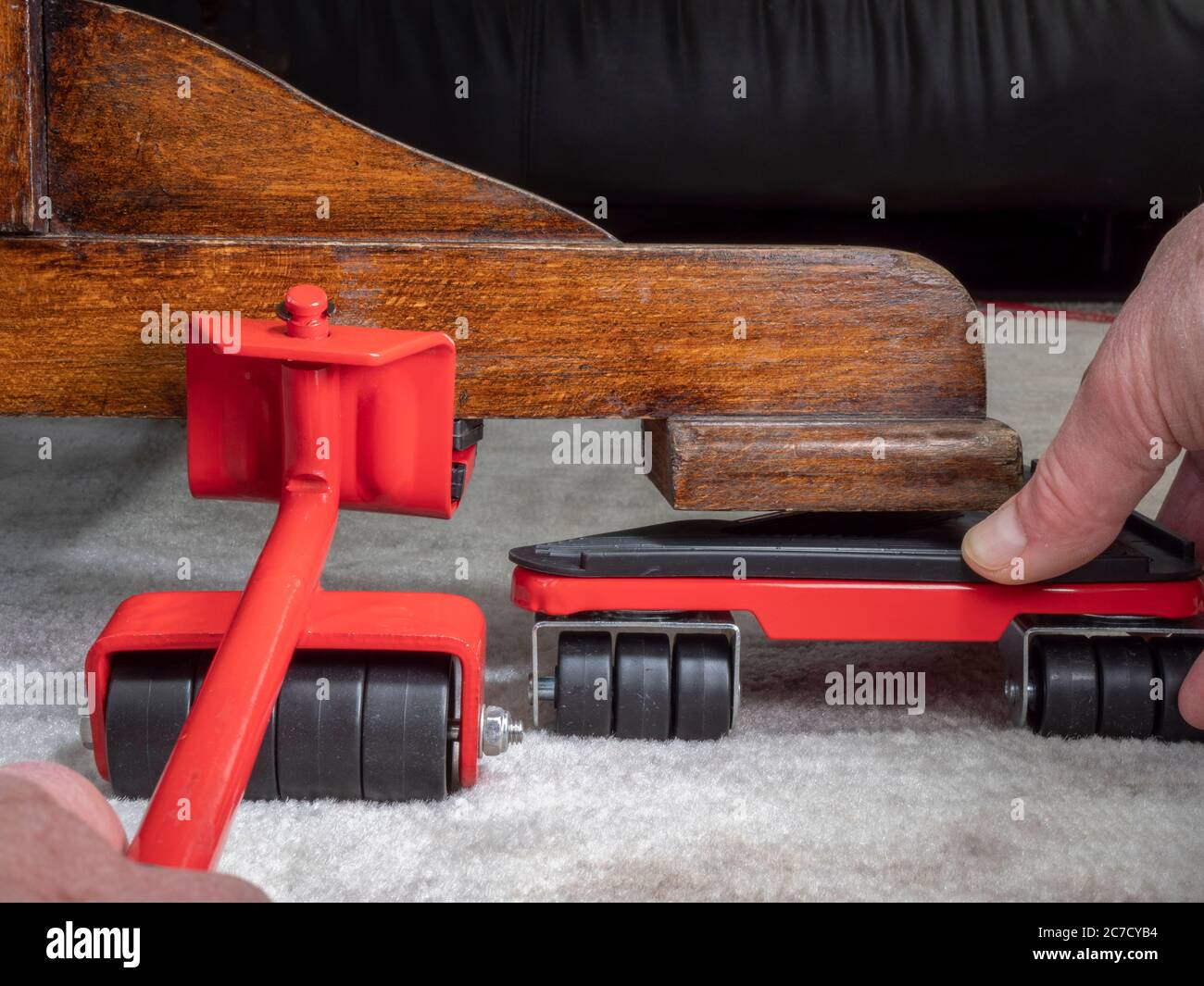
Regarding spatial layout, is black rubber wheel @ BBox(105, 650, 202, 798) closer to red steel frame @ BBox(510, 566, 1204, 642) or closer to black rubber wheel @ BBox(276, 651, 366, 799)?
black rubber wheel @ BBox(276, 651, 366, 799)

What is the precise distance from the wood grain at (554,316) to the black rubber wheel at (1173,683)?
193 mm

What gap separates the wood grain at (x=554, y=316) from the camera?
70cm

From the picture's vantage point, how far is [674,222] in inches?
54.4

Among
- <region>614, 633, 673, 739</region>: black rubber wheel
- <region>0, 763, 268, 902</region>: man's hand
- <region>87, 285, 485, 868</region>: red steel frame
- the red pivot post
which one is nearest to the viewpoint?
<region>0, 763, 268, 902</region>: man's hand

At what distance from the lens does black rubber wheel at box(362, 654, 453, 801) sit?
614 millimetres

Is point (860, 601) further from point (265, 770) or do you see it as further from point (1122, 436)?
point (265, 770)

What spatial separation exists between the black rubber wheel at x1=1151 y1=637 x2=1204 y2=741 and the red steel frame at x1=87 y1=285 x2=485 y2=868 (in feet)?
1.23

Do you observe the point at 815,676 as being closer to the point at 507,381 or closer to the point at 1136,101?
the point at 507,381
